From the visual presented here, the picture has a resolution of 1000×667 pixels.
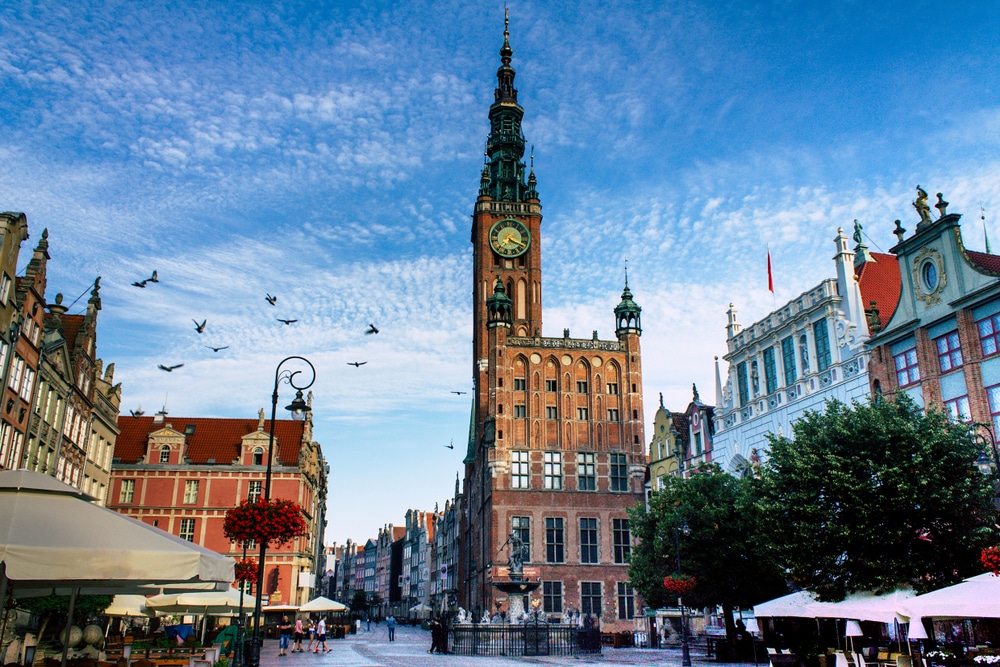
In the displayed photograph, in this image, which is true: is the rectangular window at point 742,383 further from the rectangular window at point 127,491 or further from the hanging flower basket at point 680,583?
the rectangular window at point 127,491

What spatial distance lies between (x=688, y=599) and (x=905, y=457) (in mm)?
13335

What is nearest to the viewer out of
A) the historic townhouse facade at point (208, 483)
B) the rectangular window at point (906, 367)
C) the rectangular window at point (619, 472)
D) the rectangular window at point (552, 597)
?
the rectangular window at point (906, 367)

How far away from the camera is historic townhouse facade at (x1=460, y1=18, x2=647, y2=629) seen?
56.7m

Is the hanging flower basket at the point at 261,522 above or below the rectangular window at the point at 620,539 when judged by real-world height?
below

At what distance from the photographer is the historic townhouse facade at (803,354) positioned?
3444 cm

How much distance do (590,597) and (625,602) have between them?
2.72 m

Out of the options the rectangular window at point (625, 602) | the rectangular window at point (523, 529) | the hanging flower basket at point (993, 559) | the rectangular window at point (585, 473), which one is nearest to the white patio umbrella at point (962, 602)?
the hanging flower basket at point (993, 559)

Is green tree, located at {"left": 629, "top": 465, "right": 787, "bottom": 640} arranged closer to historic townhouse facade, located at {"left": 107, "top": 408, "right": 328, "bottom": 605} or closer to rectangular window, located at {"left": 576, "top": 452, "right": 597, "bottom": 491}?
rectangular window, located at {"left": 576, "top": 452, "right": 597, "bottom": 491}

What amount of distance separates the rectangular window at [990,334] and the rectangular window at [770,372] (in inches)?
494

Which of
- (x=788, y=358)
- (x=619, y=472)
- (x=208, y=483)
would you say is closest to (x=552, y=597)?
(x=619, y=472)

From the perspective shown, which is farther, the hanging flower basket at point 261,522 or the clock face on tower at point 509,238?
the clock face on tower at point 509,238

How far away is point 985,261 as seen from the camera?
29219 millimetres

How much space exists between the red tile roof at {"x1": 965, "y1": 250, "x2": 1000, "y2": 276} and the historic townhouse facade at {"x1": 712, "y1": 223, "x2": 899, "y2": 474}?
4.51 meters

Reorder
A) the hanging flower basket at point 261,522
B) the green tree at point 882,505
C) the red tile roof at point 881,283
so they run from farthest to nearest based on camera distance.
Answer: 1. the red tile roof at point 881,283
2. the hanging flower basket at point 261,522
3. the green tree at point 882,505
